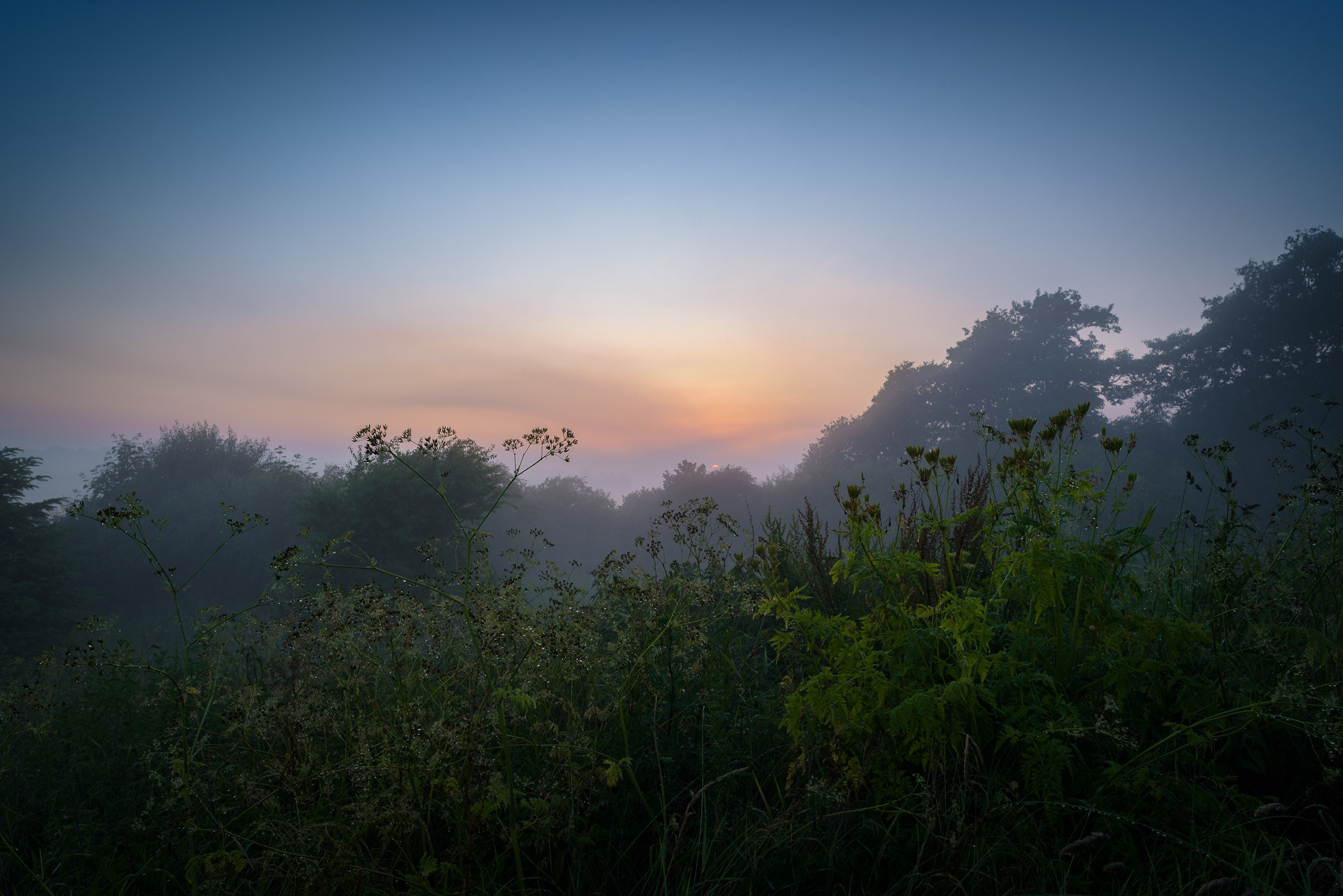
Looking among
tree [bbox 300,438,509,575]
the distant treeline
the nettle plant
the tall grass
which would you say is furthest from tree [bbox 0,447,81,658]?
the nettle plant

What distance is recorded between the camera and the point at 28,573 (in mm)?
17219

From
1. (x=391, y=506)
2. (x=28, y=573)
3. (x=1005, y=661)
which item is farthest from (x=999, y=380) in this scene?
(x=28, y=573)

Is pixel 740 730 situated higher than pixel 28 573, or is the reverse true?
pixel 28 573

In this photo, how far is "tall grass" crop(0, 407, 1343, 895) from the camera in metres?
2.18

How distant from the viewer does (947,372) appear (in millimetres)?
41719

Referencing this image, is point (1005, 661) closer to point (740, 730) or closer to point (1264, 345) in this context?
point (740, 730)

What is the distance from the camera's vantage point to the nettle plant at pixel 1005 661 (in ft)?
7.70

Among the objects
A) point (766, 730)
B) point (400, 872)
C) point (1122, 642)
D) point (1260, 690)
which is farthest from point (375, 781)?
point (1260, 690)

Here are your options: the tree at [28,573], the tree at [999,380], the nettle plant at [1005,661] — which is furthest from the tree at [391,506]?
the tree at [999,380]

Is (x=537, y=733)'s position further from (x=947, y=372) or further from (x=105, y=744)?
(x=947, y=372)

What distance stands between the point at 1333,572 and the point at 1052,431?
10.6ft

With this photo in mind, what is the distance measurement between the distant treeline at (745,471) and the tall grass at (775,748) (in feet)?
43.3

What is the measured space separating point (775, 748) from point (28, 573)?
24148mm

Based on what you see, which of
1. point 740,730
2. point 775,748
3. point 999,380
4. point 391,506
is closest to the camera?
point 775,748
